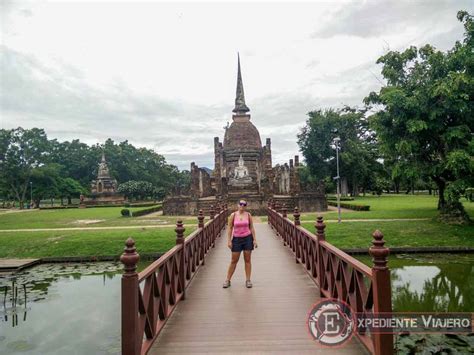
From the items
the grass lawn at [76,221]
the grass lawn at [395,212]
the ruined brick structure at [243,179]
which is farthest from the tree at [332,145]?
the grass lawn at [76,221]

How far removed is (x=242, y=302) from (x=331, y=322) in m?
1.65

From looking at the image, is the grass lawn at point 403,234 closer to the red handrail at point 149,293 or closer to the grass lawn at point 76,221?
the red handrail at point 149,293

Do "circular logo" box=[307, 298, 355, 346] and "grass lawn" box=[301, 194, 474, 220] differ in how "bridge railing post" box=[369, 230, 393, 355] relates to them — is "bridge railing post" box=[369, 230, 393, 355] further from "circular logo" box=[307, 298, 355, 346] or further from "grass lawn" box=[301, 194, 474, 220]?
"grass lawn" box=[301, 194, 474, 220]

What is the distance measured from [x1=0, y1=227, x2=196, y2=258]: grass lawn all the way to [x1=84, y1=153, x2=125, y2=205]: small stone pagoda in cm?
3276

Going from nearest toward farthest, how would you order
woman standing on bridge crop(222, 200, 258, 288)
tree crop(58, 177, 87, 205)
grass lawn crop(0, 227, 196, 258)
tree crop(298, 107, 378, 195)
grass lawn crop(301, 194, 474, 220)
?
1. woman standing on bridge crop(222, 200, 258, 288)
2. grass lawn crop(0, 227, 196, 258)
3. grass lawn crop(301, 194, 474, 220)
4. tree crop(298, 107, 378, 195)
5. tree crop(58, 177, 87, 205)

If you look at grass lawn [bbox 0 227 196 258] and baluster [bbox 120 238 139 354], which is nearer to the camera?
baluster [bbox 120 238 139 354]

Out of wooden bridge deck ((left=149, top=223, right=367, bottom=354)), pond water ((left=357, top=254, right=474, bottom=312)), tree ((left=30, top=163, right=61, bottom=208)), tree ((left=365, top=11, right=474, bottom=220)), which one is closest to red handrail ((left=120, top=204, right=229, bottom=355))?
wooden bridge deck ((left=149, top=223, right=367, bottom=354))

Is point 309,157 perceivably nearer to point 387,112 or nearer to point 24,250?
point 387,112

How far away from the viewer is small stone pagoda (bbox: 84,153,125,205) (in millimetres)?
49125

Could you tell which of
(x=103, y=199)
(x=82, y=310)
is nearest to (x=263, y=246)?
(x=82, y=310)

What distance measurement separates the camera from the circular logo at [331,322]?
183 inches

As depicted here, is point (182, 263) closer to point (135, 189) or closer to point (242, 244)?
point (242, 244)

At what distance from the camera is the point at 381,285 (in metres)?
3.77

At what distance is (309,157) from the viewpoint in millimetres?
47625
